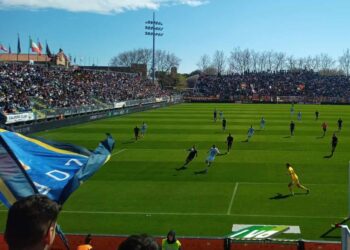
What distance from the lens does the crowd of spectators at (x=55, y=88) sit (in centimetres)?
5059

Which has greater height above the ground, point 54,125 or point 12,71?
point 12,71

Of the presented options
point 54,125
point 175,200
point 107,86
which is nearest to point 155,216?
point 175,200

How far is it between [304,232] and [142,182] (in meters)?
9.67

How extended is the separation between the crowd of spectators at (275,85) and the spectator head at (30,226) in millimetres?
119408

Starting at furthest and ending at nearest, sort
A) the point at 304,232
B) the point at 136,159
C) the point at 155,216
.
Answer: the point at 136,159
the point at 155,216
the point at 304,232

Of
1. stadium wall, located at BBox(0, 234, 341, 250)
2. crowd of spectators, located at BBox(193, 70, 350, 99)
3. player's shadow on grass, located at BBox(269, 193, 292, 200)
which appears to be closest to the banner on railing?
player's shadow on grass, located at BBox(269, 193, 292, 200)

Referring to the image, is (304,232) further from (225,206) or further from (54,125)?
(54,125)

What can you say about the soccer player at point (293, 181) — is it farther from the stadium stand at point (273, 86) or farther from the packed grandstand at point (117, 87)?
the stadium stand at point (273, 86)

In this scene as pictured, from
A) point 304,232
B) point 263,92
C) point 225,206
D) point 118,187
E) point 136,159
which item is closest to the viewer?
point 304,232

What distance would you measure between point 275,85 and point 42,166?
127522mm

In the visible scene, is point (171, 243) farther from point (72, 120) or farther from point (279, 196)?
point (72, 120)

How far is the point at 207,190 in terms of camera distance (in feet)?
73.6

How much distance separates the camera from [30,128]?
4388 centimetres

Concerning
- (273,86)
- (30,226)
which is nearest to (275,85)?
(273,86)
